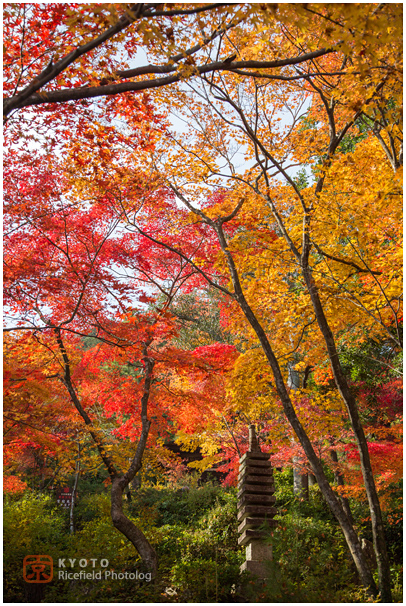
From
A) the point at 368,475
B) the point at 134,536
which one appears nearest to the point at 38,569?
the point at 134,536

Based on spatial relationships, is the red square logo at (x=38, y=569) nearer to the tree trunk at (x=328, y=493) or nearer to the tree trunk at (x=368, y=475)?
the tree trunk at (x=328, y=493)

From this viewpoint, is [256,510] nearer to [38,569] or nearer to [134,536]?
[134,536]

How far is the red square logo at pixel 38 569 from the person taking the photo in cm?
557

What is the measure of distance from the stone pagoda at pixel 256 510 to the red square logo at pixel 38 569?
256cm

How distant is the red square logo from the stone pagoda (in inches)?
101

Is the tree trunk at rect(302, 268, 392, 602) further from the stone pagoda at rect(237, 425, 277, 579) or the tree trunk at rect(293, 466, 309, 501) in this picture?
the tree trunk at rect(293, 466, 309, 501)

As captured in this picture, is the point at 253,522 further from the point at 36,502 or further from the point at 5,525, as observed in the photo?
the point at 36,502

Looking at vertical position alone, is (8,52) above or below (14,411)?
above

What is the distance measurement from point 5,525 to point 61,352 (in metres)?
2.70

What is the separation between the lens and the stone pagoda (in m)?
5.45

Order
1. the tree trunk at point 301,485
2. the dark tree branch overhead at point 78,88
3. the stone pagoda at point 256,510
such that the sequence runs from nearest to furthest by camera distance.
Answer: the dark tree branch overhead at point 78,88 < the stone pagoda at point 256,510 < the tree trunk at point 301,485

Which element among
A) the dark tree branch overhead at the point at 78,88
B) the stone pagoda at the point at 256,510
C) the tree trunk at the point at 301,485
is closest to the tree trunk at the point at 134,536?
the stone pagoda at the point at 256,510

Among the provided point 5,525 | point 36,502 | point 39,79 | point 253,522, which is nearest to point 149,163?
point 39,79

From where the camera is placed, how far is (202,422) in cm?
927
